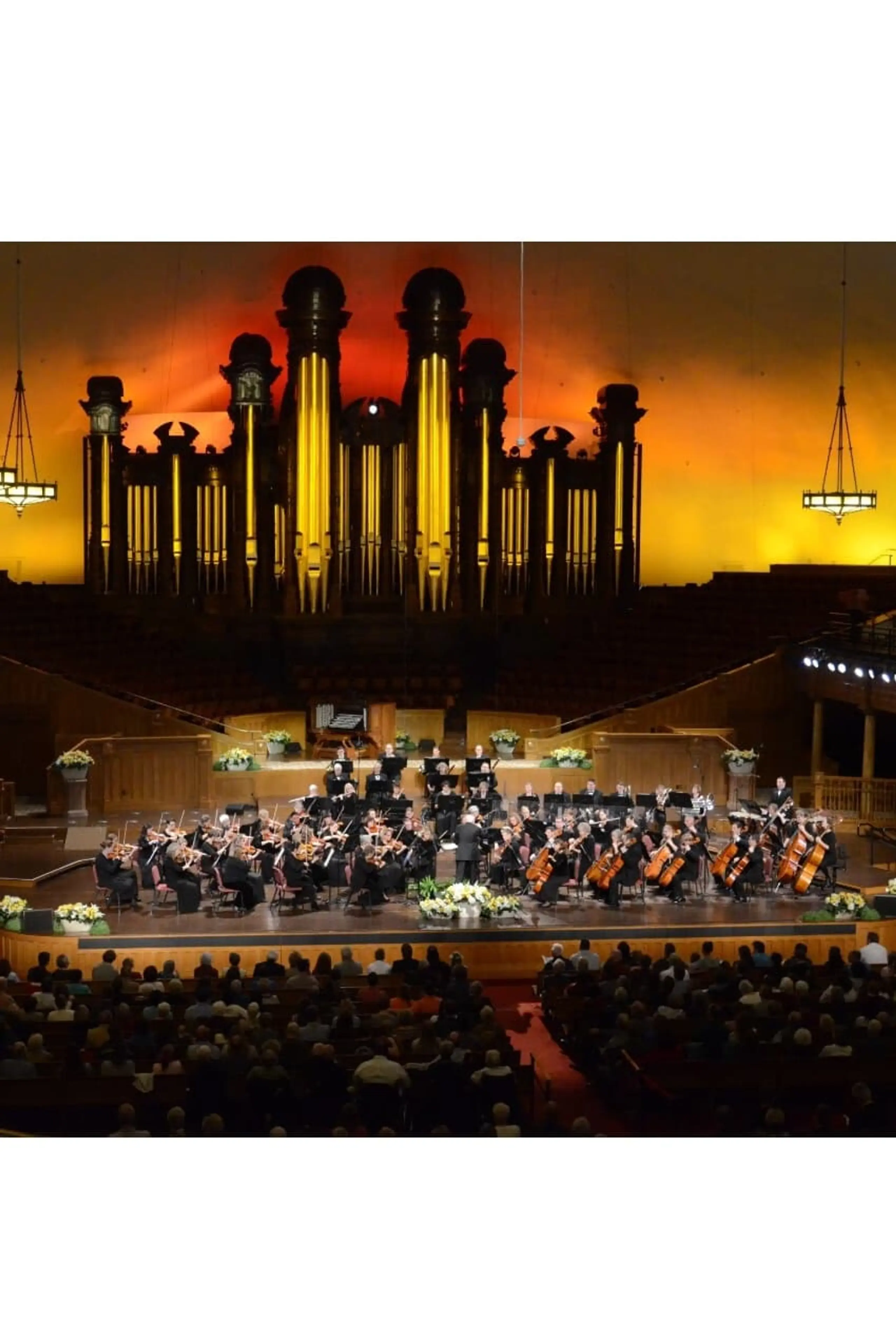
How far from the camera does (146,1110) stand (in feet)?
29.3

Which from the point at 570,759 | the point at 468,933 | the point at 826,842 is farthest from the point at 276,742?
the point at 826,842

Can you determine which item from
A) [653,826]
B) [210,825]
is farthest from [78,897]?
[653,826]

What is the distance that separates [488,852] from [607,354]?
32.1 ft

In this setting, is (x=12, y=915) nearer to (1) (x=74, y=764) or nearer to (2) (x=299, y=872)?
(2) (x=299, y=872)

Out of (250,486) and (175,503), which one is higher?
(250,486)

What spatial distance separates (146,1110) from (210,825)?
451cm

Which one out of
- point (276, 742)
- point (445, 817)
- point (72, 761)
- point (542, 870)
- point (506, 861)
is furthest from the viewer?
point (276, 742)

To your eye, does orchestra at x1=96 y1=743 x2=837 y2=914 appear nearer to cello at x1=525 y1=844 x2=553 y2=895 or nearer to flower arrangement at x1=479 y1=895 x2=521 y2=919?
cello at x1=525 y1=844 x2=553 y2=895

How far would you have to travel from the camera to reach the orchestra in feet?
42.3

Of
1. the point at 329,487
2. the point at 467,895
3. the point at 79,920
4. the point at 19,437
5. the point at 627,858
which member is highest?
the point at 19,437

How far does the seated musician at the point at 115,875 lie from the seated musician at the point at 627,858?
359 cm

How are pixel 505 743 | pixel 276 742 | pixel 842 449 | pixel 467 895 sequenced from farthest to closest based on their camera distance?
1. pixel 842 449
2. pixel 505 743
3. pixel 276 742
4. pixel 467 895

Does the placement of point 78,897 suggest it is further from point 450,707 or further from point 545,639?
point 545,639

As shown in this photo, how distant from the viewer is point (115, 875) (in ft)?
42.3
